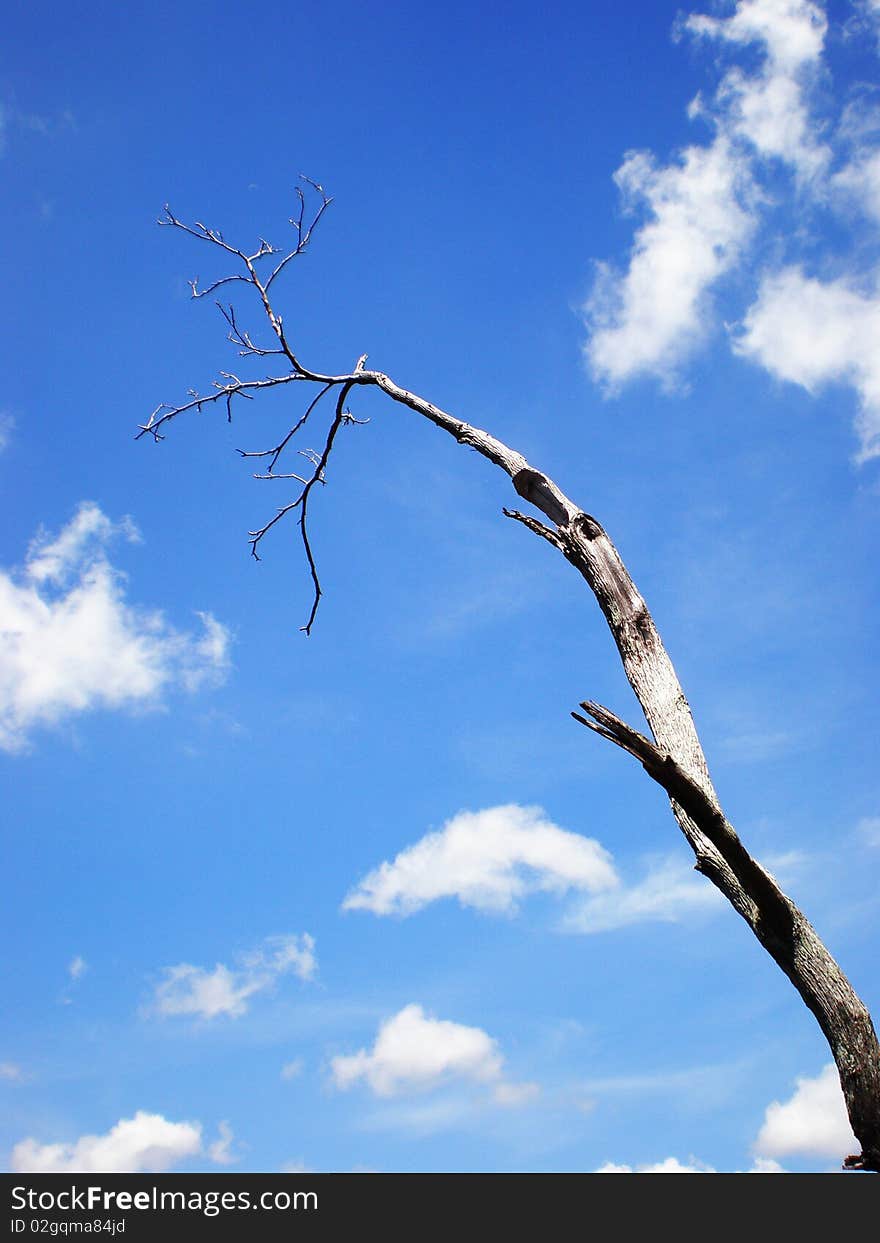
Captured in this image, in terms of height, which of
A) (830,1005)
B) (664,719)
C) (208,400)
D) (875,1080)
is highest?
(208,400)

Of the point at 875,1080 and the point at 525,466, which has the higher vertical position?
the point at 525,466

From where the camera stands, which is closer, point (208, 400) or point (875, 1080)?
point (875, 1080)
